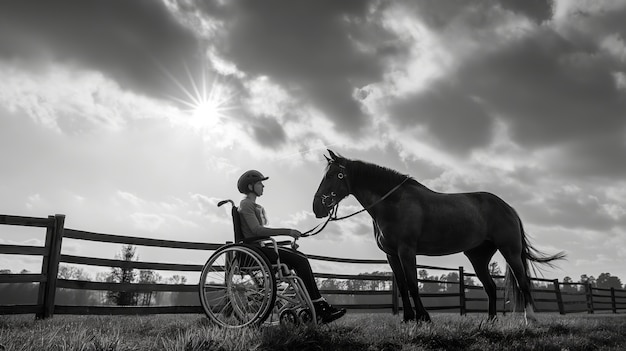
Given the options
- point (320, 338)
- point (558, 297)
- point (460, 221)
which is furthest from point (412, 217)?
point (558, 297)

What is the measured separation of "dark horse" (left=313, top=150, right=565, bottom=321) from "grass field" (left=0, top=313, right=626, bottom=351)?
2.65 feet

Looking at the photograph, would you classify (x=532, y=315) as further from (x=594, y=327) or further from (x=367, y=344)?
(x=367, y=344)

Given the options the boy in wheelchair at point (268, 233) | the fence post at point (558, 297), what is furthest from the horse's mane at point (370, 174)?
the fence post at point (558, 297)

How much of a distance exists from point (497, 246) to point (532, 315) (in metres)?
1.03

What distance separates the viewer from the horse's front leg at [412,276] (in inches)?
199

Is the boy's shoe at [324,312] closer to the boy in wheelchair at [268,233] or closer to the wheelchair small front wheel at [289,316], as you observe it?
the boy in wheelchair at [268,233]

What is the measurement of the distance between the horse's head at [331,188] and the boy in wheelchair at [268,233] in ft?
3.64

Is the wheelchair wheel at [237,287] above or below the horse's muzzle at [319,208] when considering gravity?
below

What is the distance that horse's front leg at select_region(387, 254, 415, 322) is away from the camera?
5.29 m

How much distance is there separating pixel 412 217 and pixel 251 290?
7.74 feet

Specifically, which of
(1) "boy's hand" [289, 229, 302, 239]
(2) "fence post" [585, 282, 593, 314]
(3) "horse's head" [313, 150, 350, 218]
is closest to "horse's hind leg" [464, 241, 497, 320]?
(3) "horse's head" [313, 150, 350, 218]

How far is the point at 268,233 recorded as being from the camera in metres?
4.13

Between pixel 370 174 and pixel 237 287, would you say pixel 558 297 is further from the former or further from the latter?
pixel 237 287

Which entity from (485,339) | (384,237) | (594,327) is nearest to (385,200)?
(384,237)
